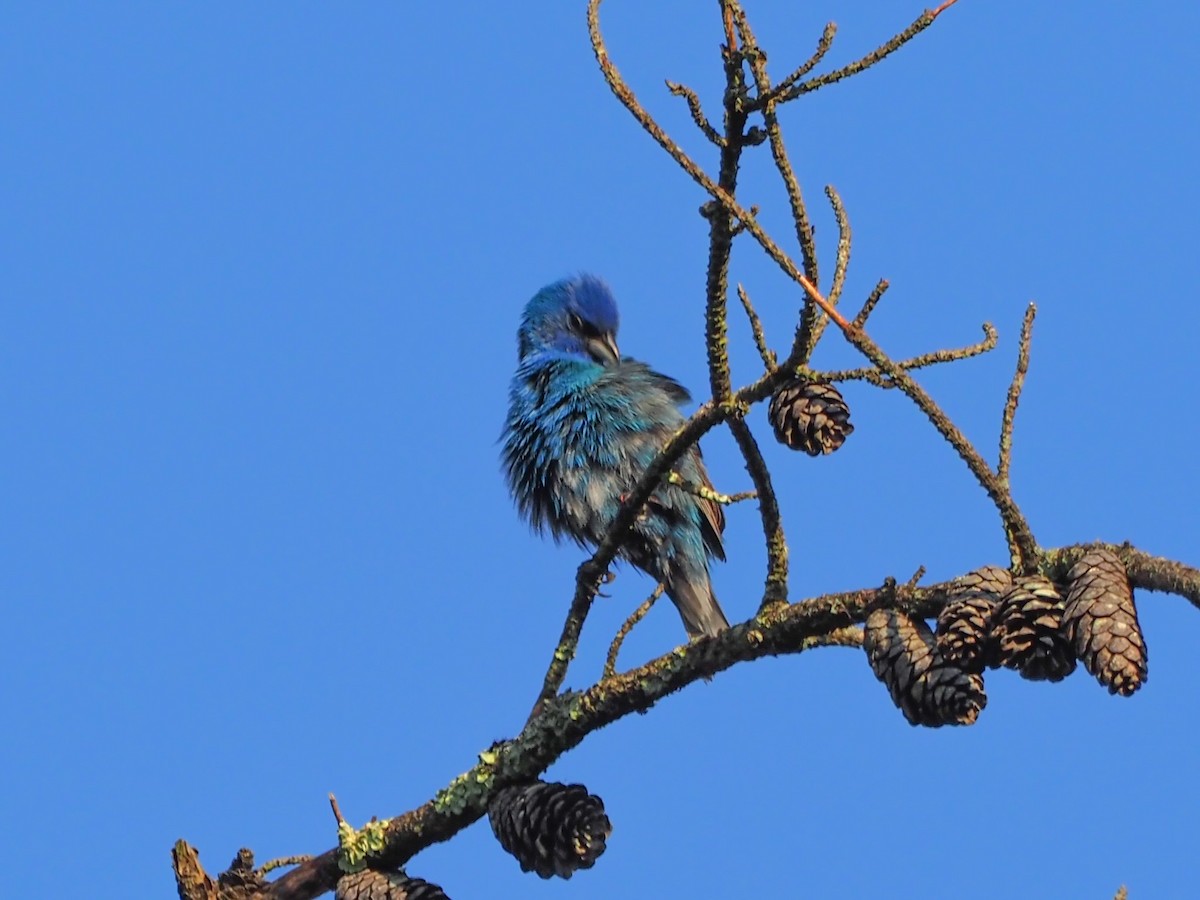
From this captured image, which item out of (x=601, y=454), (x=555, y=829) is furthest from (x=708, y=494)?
(x=601, y=454)

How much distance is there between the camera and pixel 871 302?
113 inches

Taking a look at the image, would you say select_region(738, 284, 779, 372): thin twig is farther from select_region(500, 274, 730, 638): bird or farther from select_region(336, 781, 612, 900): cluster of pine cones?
select_region(500, 274, 730, 638): bird

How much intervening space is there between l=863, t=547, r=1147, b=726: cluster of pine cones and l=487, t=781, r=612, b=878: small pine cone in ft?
2.89

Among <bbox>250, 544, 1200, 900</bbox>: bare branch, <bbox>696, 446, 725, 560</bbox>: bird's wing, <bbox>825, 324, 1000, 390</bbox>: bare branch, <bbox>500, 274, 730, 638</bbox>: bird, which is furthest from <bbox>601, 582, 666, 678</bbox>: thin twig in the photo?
<bbox>696, 446, 725, 560</bbox>: bird's wing

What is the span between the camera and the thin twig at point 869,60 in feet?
9.30

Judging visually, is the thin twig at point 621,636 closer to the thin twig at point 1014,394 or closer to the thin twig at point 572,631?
the thin twig at point 572,631

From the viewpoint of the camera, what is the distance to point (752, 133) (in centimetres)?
304

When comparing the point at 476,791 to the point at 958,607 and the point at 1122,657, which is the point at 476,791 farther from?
the point at 1122,657

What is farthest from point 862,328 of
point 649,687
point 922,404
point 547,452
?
point 547,452

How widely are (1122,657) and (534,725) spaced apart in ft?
5.90

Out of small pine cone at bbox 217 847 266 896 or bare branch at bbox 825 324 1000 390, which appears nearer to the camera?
bare branch at bbox 825 324 1000 390

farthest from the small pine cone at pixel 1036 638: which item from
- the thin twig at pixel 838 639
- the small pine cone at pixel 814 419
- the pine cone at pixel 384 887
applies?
the pine cone at pixel 384 887

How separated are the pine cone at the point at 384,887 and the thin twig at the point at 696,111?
191cm

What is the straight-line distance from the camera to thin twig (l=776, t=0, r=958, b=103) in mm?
2836
